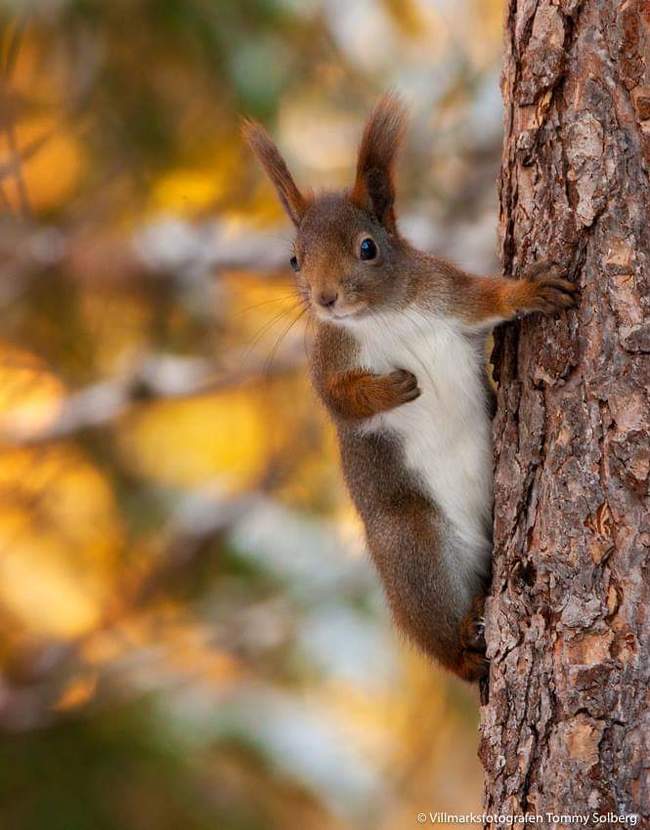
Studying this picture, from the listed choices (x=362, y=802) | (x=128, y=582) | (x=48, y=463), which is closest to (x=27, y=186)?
(x=48, y=463)

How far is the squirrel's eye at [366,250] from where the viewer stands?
246cm

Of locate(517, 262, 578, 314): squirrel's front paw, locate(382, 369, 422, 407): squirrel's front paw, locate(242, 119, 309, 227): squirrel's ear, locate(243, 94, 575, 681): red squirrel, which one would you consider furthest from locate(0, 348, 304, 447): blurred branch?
locate(517, 262, 578, 314): squirrel's front paw

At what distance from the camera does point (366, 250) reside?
2.46m

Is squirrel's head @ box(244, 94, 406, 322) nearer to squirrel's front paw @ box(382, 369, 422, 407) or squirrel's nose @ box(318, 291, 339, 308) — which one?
squirrel's nose @ box(318, 291, 339, 308)

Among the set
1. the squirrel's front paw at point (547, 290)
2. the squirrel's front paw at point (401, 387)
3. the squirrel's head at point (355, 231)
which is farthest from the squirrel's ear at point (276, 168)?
the squirrel's front paw at point (547, 290)

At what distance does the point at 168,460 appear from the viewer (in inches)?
195

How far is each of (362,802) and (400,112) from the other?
2.90 meters

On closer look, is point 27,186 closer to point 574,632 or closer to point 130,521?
point 130,521

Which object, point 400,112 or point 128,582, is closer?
point 400,112

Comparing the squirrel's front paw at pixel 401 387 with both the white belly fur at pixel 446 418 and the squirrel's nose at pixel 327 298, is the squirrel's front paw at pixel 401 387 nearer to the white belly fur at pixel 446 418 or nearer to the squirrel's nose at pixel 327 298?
the white belly fur at pixel 446 418

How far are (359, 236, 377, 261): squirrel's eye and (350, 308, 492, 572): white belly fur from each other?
0.41ft

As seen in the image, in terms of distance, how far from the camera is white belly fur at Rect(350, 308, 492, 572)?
7.64 ft

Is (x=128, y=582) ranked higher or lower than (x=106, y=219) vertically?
lower

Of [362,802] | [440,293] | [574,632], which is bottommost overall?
[362,802]
